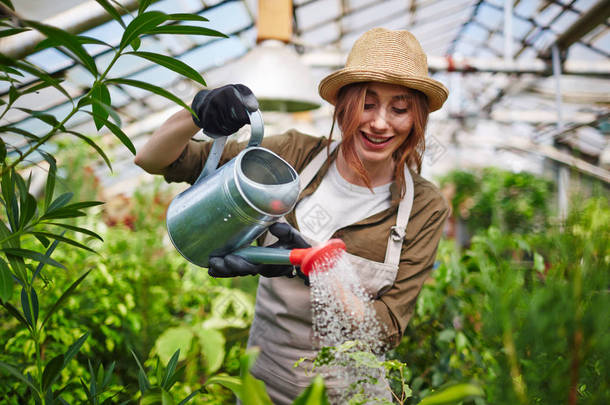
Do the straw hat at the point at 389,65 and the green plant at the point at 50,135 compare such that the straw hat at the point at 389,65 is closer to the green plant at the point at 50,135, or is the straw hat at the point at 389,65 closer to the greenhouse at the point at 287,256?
the greenhouse at the point at 287,256

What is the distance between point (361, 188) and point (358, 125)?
0.22m

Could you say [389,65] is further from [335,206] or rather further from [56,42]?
[56,42]

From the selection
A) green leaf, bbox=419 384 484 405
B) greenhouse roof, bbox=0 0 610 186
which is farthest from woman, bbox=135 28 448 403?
greenhouse roof, bbox=0 0 610 186

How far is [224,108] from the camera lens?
0.92 meters

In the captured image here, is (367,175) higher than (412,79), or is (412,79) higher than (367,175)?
(412,79)

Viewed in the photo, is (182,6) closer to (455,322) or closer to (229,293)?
(229,293)

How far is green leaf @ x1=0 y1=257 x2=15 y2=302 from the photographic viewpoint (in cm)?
57

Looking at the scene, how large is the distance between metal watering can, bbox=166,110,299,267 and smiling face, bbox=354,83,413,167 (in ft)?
1.04

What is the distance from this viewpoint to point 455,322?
1.65 metres

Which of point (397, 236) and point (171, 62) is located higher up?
point (171, 62)

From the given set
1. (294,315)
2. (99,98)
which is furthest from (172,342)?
(99,98)

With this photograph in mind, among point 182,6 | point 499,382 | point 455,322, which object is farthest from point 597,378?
point 182,6

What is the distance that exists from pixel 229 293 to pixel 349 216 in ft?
3.41

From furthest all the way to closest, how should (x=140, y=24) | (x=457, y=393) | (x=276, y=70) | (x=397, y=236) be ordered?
1. (x=276, y=70)
2. (x=397, y=236)
3. (x=140, y=24)
4. (x=457, y=393)
